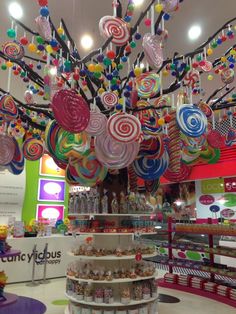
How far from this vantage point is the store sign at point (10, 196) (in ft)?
24.5

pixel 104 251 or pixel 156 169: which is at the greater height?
pixel 156 169

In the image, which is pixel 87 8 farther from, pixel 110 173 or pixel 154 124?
pixel 110 173

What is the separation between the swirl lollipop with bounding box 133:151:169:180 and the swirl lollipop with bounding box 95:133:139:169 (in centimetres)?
65

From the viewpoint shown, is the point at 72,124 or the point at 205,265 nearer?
the point at 72,124

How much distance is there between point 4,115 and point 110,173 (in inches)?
56.9

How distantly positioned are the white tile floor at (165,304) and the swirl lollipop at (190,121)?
9.06 feet

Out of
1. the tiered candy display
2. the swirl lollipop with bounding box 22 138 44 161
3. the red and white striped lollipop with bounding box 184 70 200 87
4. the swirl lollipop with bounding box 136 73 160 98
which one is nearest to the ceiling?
the tiered candy display

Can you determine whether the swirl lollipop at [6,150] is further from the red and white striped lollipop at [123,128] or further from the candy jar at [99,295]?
the candy jar at [99,295]

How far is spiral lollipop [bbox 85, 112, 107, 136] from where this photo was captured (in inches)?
117

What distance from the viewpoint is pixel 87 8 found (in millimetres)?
3930

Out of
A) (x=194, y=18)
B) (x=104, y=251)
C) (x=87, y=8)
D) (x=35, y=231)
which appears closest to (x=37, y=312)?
(x=104, y=251)

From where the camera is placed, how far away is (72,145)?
340 cm

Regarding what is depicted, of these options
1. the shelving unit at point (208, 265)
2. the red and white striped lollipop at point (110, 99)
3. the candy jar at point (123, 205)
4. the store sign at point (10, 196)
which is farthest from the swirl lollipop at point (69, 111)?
the store sign at point (10, 196)

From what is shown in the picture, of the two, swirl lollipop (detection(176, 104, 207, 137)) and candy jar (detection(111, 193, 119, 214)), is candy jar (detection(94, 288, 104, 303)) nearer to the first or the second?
candy jar (detection(111, 193, 119, 214))
